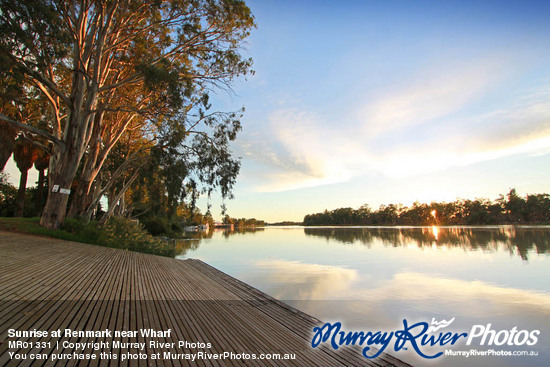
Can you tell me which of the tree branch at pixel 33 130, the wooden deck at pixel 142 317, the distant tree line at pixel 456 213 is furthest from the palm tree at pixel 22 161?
the distant tree line at pixel 456 213

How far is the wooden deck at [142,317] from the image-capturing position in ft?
10.8

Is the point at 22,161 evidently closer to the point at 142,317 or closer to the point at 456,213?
the point at 142,317

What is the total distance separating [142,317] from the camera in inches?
175

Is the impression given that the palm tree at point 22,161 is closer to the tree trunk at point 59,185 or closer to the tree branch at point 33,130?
the tree trunk at point 59,185

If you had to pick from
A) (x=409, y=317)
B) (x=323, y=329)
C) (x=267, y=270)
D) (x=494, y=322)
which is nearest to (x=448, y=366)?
(x=323, y=329)

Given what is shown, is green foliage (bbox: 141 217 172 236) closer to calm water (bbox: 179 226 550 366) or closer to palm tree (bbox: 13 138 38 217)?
palm tree (bbox: 13 138 38 217)

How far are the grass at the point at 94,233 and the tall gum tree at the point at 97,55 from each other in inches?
24.1

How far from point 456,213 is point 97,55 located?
4509 inches

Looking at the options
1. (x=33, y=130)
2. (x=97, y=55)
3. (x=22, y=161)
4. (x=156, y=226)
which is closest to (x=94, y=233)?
(x=33, y=130)

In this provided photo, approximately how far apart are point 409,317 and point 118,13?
1774 centimetres

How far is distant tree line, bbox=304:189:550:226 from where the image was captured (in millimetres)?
82125

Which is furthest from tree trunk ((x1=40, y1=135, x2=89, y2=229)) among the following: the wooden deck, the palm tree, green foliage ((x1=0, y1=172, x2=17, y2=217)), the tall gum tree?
green foliage ((x1=0, y1=172, x2=17, y2=217))

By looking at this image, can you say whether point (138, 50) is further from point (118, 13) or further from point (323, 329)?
point (323, 329)

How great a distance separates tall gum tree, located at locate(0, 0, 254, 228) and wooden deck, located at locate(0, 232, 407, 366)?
25.6ft
